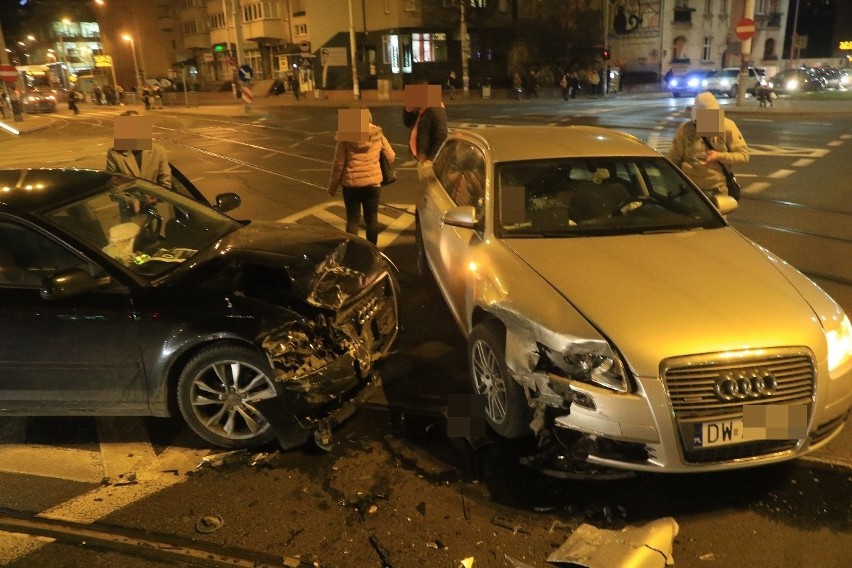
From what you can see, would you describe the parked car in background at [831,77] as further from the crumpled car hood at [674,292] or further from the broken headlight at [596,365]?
the broken headlight at [596,365]

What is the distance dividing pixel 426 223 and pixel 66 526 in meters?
3.70

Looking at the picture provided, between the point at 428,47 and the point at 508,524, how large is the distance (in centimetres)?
4617

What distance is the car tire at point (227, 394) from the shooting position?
151 inches

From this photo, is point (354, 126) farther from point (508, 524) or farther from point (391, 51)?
point (391, 51)

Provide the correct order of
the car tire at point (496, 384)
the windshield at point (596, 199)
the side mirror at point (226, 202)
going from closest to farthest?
the car tire at point (496, 384), the windshield at point (596, 199), the side mirror at point (226, 202)

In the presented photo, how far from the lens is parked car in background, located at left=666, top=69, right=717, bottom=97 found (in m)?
38.2

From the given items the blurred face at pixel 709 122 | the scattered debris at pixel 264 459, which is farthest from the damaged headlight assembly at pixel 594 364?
the blurred face at pixel 709 122

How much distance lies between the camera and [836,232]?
26.8 ft

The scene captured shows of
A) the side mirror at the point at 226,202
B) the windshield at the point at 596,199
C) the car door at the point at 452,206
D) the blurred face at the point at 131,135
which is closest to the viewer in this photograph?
the windshield at the point at 596,199

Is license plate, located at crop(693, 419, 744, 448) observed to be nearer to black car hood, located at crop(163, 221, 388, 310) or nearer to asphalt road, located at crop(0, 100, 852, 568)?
asphalt road, located at crop(0, 100, 852, 568)

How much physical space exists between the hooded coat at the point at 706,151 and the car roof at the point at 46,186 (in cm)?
456

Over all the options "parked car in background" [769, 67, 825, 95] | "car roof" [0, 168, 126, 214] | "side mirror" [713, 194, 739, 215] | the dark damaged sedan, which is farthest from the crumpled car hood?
"parked car in background" [769, 67, 825, 95]

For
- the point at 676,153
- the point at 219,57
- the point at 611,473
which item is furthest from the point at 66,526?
the point at 219,57

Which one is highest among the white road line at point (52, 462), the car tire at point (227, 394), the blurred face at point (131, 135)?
the blurred face at point (131, 135)
